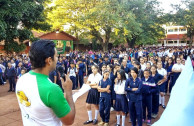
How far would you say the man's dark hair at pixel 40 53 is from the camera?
4.84 ft

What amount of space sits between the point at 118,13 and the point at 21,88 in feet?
70.9

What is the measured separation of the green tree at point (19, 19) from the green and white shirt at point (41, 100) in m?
8.89

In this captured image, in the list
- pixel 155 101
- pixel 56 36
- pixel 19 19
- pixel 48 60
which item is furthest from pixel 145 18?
pixel 48 60

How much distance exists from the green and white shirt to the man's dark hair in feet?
0.32

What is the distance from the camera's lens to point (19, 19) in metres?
10.7

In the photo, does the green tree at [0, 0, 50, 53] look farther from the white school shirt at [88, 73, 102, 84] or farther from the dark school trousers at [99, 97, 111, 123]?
the dark school trousers at [99, 97, 111, 123]

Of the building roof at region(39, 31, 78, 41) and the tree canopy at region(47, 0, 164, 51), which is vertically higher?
the tree canopy at region(47, 0, 164, 51)

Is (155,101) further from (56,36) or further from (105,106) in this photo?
(56,36)

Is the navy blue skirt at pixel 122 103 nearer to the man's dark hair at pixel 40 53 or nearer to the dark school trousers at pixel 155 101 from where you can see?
the dark school trousers at pixel 155 101

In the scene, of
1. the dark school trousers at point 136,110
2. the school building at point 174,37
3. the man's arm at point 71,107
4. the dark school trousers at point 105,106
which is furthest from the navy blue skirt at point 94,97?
the school building at point 174,37

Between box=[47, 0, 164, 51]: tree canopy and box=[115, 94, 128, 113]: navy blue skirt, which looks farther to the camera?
box=[47, 0, 164, 51]: tree canopy

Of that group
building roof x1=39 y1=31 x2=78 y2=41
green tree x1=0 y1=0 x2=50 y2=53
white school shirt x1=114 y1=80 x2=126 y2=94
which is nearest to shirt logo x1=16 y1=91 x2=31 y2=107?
white school shirt x1=114 y1=80 x2=126 y2=94

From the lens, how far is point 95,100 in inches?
202

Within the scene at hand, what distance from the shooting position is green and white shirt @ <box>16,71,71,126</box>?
4.55 ft
